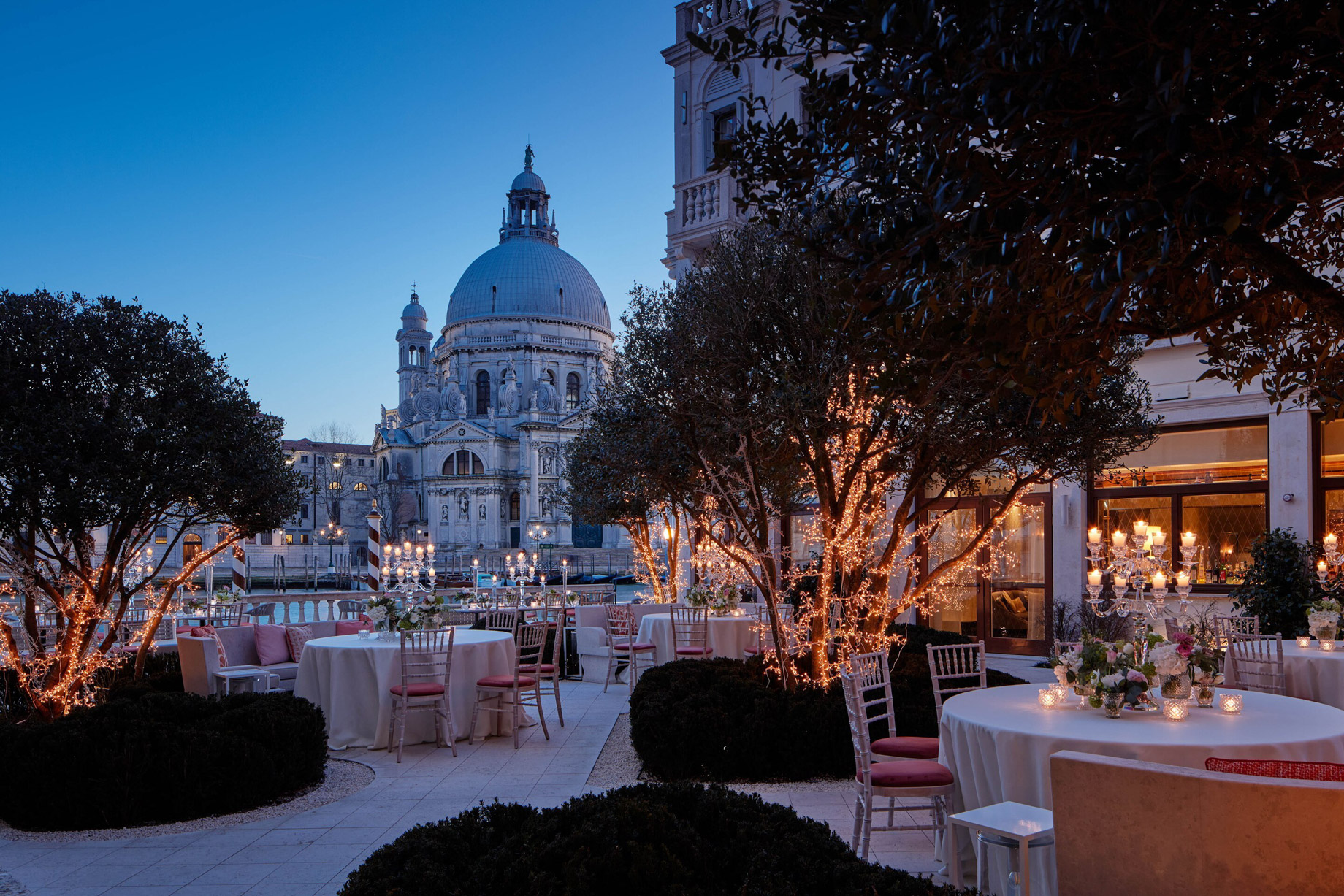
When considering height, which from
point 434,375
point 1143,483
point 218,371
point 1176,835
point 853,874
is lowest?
point 853,874

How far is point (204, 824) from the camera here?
21.2 ft

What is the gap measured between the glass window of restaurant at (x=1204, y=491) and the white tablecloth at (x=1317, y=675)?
4.49 metres

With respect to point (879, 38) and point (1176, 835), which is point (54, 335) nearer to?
point (879, 38)

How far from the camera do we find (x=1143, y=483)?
13680mm

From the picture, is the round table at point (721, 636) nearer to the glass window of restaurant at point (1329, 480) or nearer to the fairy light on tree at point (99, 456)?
the fairy light on tree at point (99, 456)

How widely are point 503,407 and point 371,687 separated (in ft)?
226

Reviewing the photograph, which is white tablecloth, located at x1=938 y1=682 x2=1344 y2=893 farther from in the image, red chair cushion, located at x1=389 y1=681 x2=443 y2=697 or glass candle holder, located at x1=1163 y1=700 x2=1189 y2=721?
red chair cushion, located at x1=389 y1=681 x2=443 y2=697

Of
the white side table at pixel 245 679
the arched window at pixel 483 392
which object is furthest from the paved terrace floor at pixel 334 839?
the arched window at pixel 483 392

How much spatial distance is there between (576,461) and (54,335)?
36.4 feet

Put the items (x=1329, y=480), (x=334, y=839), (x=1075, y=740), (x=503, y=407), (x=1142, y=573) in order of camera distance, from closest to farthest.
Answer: (x=1075, y=740) < (x=334, y=839) < (x=1142, y=573) < (x=1329, y=480) < (x=503, y=407)

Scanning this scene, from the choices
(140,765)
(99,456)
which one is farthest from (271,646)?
(140,765)

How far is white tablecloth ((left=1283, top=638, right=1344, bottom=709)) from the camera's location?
7.75 m

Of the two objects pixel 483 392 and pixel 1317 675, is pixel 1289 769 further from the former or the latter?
pixel 483 392

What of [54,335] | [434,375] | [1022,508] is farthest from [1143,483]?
[434,375]
